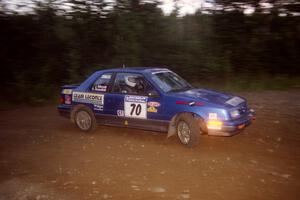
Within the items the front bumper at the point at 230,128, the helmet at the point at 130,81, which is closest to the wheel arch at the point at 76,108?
the helmet at the point at 130,81

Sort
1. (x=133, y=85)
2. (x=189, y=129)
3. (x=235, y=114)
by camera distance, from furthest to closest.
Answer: (x=133, y=85) → (x=189, y=129) → (x=235, y=114)

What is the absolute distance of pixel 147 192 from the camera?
17.9 ft

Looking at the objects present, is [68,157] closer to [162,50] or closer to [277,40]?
[162,50]

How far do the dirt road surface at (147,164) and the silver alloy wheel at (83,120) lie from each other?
26 centimetres

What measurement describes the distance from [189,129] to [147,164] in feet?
4.35

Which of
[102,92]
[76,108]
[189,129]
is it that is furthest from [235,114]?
[76,108]

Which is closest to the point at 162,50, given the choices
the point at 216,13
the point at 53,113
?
the point at 216,13

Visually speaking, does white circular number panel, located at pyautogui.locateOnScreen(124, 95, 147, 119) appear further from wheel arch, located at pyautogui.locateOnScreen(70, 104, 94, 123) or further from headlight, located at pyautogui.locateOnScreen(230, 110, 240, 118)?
headlight, located at pyautogui.locateOnScreen(230, 110, 240, 118)

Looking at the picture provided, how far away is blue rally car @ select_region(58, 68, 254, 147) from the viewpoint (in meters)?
7.37

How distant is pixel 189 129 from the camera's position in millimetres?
7574

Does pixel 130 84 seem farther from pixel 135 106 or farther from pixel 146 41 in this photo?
pixel 146 41

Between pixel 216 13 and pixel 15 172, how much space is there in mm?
12042

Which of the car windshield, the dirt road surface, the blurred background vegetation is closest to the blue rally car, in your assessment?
the car windshield

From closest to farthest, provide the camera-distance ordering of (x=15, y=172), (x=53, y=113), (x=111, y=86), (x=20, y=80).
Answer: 1. (x=15, y=172)
2. (x=111, y=86)
3. (x=53, y=113)
4. (x=20, y=80)
